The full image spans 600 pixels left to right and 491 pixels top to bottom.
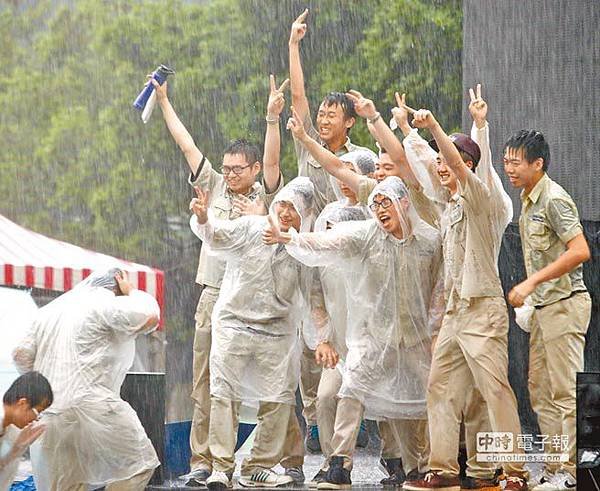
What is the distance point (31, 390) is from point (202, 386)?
0.91 metres

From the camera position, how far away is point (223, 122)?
13625 mm

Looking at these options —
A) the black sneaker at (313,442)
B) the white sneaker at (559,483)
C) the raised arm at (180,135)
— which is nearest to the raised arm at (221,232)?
the raised arm at (180,135)

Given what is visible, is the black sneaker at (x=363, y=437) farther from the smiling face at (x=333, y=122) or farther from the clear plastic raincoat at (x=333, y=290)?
the smiling face at (x=333, y=122)

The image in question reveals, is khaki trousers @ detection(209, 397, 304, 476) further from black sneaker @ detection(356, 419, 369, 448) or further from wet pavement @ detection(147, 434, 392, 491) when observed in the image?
black sneaker @ detection(356, 419, 369, 448)

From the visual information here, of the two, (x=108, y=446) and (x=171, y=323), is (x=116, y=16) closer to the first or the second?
(x=171, y=323)

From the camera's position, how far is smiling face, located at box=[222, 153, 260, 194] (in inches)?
317

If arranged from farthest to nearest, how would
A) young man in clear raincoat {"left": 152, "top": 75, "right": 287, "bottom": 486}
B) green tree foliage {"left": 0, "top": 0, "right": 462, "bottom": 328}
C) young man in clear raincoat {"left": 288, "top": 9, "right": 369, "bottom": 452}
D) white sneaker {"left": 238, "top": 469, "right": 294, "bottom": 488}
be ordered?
green tree foliage {"left": 0, "top": 0, "right": 462, "bottom": 328} → young man in clear raincoat {"left": 288, "top": 9, "right": 369, "bottom": 452} → young man in clear raincoat {"left": 152, "top": 75, "right": 287, "bottom": 486} → white sneaker {"left": 238, "top": 469, "right": 294, "bottom": 488}

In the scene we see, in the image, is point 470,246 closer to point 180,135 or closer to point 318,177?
point 318,177

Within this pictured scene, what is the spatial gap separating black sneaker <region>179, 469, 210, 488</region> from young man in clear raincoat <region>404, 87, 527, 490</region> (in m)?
1.05

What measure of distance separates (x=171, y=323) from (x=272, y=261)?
5.17m

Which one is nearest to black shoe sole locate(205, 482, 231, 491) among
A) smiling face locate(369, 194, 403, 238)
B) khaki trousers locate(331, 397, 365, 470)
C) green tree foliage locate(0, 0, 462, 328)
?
khaki trousers locate(331, 397, 365, 470)

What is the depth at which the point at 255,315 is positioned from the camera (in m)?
7.91

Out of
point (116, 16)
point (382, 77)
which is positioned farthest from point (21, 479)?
point (116, 16)

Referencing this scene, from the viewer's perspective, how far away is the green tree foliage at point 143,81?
13109 millimetres
